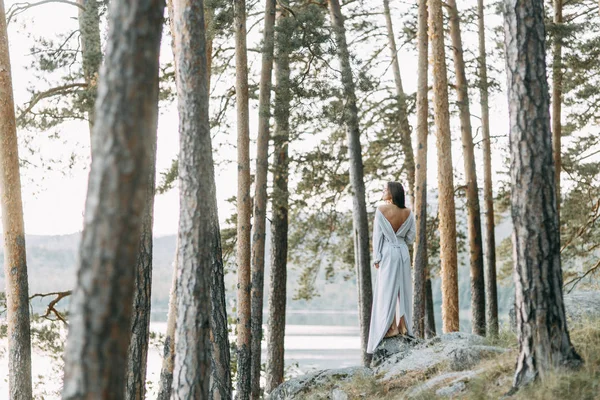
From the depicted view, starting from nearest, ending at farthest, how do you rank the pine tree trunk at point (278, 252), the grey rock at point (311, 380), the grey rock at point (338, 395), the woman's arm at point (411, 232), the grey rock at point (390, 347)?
the grey rock at point (338, 395), the grey rock at point (311, 380), the grey rock at point (390, 347), the woman's arm at point (411, 232), the pine tree trunk at point (278, 252)

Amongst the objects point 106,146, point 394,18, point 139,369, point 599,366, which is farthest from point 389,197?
point 394,18

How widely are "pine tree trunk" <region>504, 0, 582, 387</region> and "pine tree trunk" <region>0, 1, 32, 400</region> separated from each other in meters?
7.27

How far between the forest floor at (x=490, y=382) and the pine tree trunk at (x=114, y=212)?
3.21 meters

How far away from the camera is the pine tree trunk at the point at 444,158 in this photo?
592 inches

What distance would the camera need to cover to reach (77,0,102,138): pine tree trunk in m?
12.3

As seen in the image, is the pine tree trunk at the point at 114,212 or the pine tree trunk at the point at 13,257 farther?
the pine tree trunk at the point at 13,257

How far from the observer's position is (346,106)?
1481 cm

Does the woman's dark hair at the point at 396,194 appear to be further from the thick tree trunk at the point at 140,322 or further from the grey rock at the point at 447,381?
the thick tree trunk at the point at 140,322

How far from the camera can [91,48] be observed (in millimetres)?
12648

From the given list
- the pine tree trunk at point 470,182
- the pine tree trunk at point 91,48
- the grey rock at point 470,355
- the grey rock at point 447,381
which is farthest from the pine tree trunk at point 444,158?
the grey rock at point 447,381

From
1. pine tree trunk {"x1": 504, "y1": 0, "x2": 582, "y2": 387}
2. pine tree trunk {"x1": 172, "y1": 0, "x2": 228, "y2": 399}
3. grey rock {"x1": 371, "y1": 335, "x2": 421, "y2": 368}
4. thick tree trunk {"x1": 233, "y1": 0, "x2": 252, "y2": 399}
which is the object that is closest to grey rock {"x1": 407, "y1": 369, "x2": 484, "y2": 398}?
pine tree trunk {"x1": 504, "y1": 0, "x2": 582, "y2": 387}

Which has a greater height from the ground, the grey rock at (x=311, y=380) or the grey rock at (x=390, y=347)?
the grey rock at (x=390, y=347)

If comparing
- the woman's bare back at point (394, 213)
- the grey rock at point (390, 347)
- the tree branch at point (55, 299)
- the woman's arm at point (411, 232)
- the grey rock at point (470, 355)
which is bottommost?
the grey rock at point (390, 347)

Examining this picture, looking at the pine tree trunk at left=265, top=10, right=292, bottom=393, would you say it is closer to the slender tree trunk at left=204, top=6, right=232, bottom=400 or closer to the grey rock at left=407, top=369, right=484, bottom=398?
the slender tree trunk at left=204, top=6, right=232, bottom=400
